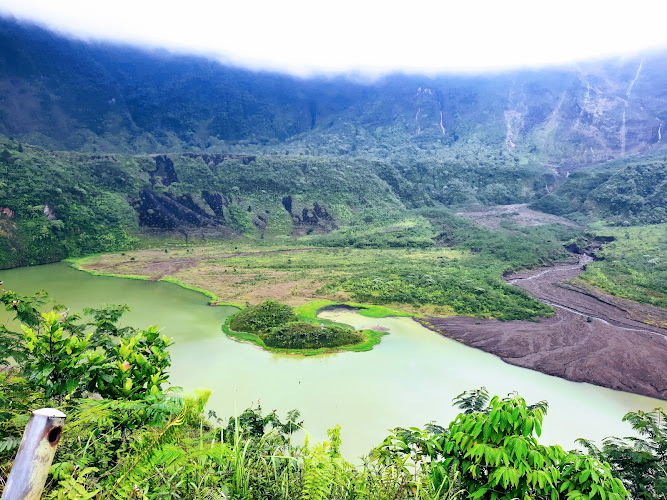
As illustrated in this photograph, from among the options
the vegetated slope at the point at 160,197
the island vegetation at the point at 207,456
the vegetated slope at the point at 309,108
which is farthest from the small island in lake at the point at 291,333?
the vegetated slope at the point at 309,108

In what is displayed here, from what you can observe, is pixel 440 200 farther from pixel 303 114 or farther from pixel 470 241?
pixel 303 114

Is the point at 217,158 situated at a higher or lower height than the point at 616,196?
lower

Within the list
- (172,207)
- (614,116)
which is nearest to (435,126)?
(614,116)

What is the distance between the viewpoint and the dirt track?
17.4m

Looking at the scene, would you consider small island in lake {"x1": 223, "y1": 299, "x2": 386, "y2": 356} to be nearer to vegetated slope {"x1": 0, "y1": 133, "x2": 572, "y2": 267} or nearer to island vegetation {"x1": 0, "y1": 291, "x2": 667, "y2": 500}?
island vegetation {"x1": 0, "y1": 291, "x2": 667, "y2": 500}

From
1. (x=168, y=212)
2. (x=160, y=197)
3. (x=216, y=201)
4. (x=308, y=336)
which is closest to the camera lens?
(x=308, y=336)

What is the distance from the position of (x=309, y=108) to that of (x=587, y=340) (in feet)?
410

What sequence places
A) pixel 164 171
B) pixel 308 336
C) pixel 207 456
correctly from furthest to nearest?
pixel 164 171 < pixel 308 336 < pixel 207 456

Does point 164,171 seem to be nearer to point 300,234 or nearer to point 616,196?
point 300,234

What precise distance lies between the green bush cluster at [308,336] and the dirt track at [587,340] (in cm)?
575

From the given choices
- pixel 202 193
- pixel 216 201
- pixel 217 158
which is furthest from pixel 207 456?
pixel 217 158

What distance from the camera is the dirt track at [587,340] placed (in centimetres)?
1744

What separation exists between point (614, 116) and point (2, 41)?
486 feet

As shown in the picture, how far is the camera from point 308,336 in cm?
1962
